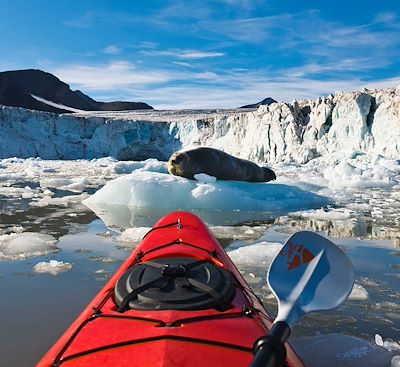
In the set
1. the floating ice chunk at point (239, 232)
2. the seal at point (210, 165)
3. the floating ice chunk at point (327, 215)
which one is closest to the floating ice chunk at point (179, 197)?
the floating ice chunk at point (327, 215)

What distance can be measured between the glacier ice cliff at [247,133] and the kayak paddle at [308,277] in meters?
15.9

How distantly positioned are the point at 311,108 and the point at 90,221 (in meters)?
16.9

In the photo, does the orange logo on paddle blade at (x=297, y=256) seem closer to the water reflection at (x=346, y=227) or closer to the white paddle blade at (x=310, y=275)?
the white paddle blade at (x=310, y=275)

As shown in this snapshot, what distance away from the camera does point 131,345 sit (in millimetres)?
1175

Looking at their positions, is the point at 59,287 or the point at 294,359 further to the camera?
the point at 59,287

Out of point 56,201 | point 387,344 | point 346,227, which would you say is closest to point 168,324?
point 387,344

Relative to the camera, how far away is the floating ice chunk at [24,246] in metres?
3.44

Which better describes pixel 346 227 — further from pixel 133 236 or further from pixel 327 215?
pixel 133 236

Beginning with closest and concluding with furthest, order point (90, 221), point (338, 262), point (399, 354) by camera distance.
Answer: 1. point (338, 262)
2. point (399, 354)
3. point (90, 221)

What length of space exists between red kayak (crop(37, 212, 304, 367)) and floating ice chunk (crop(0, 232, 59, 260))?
1.95 metres

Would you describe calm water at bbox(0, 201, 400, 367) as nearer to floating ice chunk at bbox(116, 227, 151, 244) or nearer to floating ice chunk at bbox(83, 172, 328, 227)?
floating ice chunk at bbox(116, 227, 151, 244)

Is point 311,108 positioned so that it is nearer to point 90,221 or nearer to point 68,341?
point 90,221

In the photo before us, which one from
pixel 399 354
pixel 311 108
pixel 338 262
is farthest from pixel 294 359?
pixel 311 108

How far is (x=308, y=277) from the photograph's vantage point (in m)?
1.47
